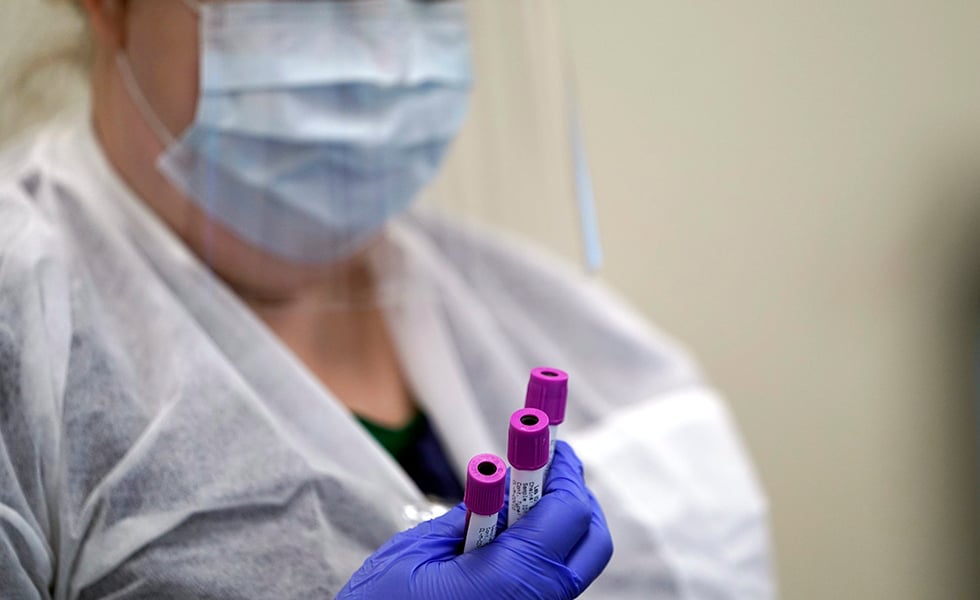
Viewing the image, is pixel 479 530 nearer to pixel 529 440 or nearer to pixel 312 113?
pixel 529 440

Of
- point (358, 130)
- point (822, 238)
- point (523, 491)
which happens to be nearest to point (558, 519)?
point (523, 491)

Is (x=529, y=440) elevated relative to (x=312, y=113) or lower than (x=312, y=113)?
lower

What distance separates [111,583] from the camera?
53 cm

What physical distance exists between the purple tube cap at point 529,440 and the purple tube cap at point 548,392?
0.03 m

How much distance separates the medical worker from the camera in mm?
527

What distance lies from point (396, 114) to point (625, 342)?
0.48 metres

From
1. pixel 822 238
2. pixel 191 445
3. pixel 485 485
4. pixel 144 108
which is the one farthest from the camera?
pixel 822 238

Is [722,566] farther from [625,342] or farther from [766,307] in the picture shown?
[766,307]

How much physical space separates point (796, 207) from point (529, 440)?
82 cm

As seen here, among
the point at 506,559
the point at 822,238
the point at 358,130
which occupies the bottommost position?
the point at 822,238

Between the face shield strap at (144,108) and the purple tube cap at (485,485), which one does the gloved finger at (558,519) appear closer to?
the purple tube cap at (485,485)

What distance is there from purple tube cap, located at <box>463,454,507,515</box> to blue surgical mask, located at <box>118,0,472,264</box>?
0.39 metres

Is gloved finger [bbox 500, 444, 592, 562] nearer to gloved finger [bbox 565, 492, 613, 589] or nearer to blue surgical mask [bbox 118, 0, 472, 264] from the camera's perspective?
gloved finger [bbox 565, 492, 613, 589]

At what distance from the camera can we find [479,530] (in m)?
0.43
